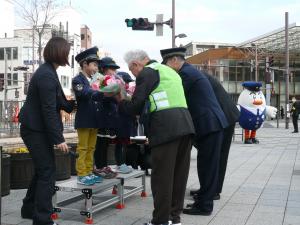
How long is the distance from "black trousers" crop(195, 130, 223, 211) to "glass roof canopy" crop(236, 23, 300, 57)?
4056 centimetres

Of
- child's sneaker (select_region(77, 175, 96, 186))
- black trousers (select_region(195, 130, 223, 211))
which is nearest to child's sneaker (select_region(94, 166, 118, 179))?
child's sneaker (select_region(77, 175, 96, 186))

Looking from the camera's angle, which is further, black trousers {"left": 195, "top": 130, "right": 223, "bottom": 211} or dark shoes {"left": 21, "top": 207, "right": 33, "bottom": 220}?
Answer: black trousers {"left": 195, "top": 130, "right": 223, "bottom": 211}

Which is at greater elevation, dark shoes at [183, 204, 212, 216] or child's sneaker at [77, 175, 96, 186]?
child's sneaker at [77, 175, 96, 186]

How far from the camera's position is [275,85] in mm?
63875

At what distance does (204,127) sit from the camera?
596 cm

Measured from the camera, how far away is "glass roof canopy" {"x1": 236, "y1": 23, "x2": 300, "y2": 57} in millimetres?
46412

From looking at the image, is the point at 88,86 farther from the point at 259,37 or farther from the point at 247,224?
the point at 259,37

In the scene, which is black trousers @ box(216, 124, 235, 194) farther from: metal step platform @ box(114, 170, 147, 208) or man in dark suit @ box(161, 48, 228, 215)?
metal step platform @ box(114, 170, 147, 208)

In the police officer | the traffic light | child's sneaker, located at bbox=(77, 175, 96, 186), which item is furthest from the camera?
the traffic light

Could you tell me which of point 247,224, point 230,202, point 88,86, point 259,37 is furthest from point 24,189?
point 259,37

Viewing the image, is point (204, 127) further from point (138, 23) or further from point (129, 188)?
point (138, 23)

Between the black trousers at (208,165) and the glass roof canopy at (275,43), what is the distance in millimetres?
40556

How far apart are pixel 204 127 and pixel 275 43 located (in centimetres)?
4856

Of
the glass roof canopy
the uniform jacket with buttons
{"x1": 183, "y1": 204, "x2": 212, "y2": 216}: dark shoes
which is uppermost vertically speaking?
the glass roof canopy
